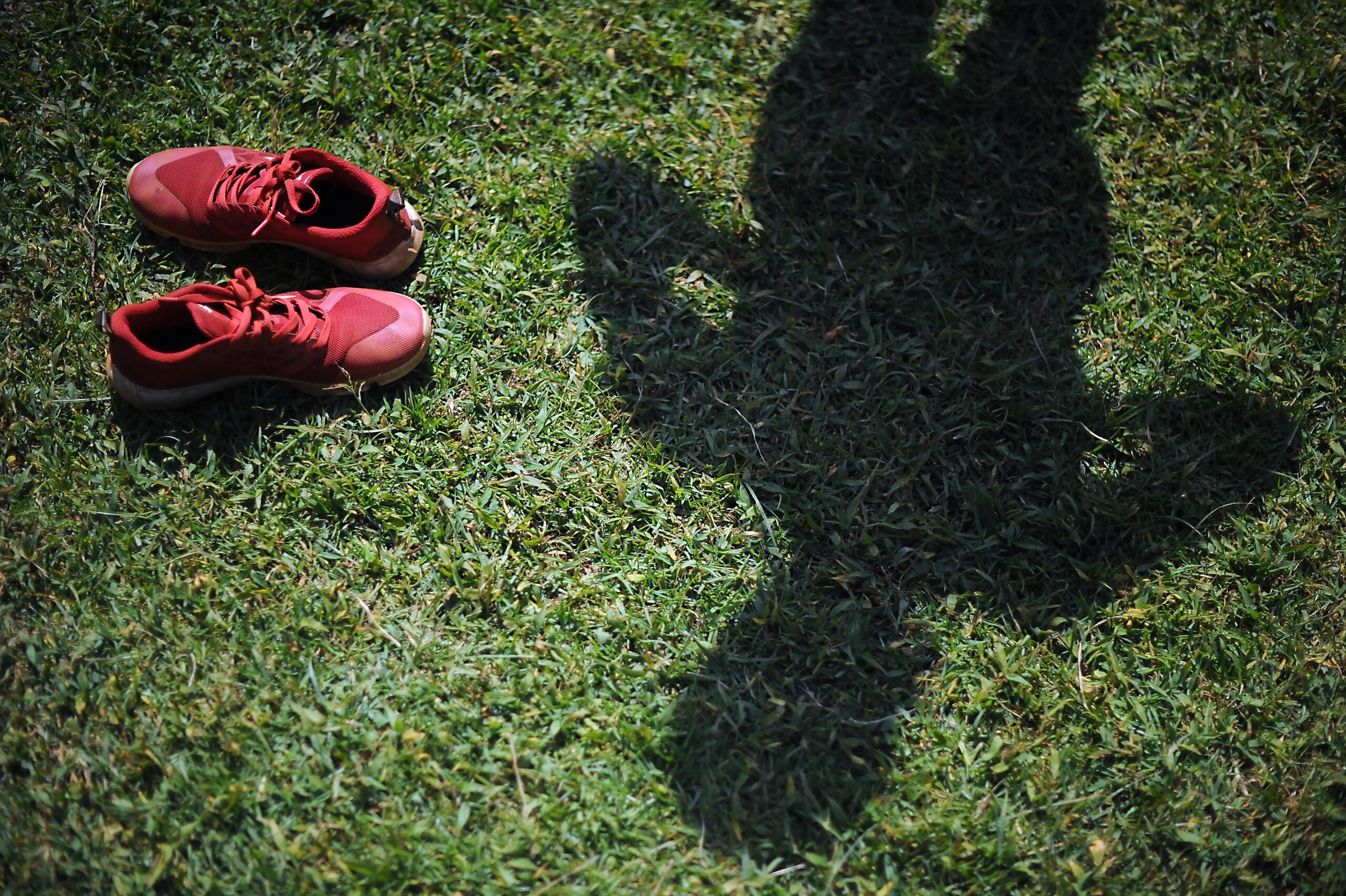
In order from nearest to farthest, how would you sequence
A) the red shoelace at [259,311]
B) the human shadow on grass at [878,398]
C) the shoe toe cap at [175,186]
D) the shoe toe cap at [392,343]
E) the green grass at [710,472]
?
the green grass at [710,472]
the human shadow on grass at [878,398]
the red shoelace at [259,311]
the shoe toe cap at [392,343]
the shoe toe cap at [175,186]

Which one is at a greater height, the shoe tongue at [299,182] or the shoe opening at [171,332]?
the shoe tongue at [299,182]

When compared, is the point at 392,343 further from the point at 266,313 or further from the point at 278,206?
the point at 278,206

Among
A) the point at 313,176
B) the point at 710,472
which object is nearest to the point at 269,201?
the point at 313,176

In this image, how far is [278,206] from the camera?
104 inches

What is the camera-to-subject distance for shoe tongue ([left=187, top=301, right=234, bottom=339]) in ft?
7.97

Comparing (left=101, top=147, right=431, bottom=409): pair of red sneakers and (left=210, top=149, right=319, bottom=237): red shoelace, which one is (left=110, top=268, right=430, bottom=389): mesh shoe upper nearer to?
(left=101, top=147, right=431, bottom=409): pair of red sneakers

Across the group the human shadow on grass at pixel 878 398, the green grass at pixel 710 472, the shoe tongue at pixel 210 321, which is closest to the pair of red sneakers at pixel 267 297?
the shoe tongue at pixel 210 321

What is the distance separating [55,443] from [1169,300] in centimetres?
385

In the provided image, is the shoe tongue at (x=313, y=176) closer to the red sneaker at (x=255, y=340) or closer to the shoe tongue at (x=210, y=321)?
the red sneaker at (x=255, y=340)

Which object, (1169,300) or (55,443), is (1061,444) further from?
(55,443)

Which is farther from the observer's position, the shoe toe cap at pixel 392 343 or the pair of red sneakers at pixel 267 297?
the shoe toe cap at pixel 392 343

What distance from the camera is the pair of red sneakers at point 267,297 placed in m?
2.45

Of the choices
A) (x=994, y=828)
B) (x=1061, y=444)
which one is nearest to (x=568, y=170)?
(x=1061, y=444)

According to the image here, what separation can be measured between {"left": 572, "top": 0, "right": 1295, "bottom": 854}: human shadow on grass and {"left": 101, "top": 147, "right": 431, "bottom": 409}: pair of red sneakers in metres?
0.70
